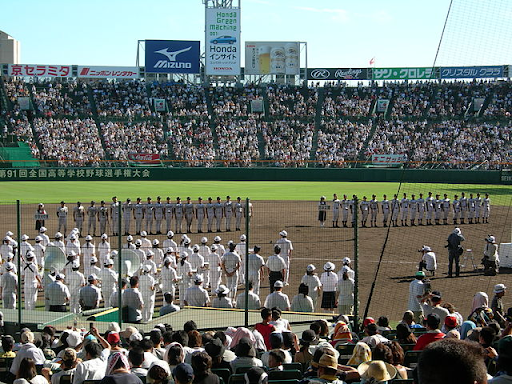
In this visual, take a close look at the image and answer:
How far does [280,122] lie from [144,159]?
14.1 m

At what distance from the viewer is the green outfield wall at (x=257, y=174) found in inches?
1949

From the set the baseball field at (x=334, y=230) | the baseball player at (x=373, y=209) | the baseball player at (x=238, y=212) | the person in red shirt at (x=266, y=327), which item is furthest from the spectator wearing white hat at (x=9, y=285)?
the baseball player at (x=373, y=209)

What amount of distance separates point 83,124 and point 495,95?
38.1 metres

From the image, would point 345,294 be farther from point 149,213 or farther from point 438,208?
point 438,208

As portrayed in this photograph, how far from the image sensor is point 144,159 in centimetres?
5428

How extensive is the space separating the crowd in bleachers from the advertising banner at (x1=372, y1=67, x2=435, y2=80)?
2.75m

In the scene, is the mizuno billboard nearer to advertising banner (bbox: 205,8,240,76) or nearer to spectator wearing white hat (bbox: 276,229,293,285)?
advertising banner (bbox: 205,8,240,76)

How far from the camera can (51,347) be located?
8.74 meters

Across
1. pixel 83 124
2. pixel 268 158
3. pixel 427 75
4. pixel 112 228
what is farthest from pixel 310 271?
pixel 427 75

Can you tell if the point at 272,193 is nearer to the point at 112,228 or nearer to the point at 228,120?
the point at 112,228

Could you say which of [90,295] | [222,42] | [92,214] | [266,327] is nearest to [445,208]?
[92,214]

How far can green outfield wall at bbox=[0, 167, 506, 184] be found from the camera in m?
49.5

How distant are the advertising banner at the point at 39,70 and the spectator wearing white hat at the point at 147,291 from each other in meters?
57.7

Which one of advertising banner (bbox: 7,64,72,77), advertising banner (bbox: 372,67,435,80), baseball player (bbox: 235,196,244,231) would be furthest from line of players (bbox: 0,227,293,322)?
advertising banner (bbox: 372,67,435,80)
